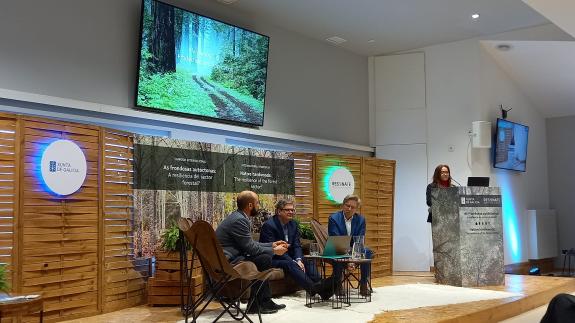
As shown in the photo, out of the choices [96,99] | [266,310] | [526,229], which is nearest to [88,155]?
[96,99]

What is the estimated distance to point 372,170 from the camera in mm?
9336

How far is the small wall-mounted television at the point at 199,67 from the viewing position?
275 inches

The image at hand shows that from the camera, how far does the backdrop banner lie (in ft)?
21.6

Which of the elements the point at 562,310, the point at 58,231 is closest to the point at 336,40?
the point at 58,231

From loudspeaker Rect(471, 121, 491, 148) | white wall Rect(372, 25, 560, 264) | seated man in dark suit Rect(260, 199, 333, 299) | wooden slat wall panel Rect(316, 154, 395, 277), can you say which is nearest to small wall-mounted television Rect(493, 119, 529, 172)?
white wall Rect(372, 25, 560, 264)

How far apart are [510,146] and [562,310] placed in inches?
325

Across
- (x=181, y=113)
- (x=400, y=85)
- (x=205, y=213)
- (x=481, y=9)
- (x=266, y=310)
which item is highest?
(x=481, y=9)

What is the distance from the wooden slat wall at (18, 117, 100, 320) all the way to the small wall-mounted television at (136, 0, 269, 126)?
1.33 metres

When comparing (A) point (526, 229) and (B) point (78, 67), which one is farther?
(A) point (526, 229)

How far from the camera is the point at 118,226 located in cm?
621

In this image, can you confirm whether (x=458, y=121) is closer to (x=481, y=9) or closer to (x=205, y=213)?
(x=481, y=9)

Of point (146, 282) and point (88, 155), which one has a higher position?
point (88, 155)

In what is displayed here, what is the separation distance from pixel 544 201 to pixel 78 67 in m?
A: 9.40

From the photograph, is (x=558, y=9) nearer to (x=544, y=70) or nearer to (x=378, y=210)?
(x=378, y=210)
